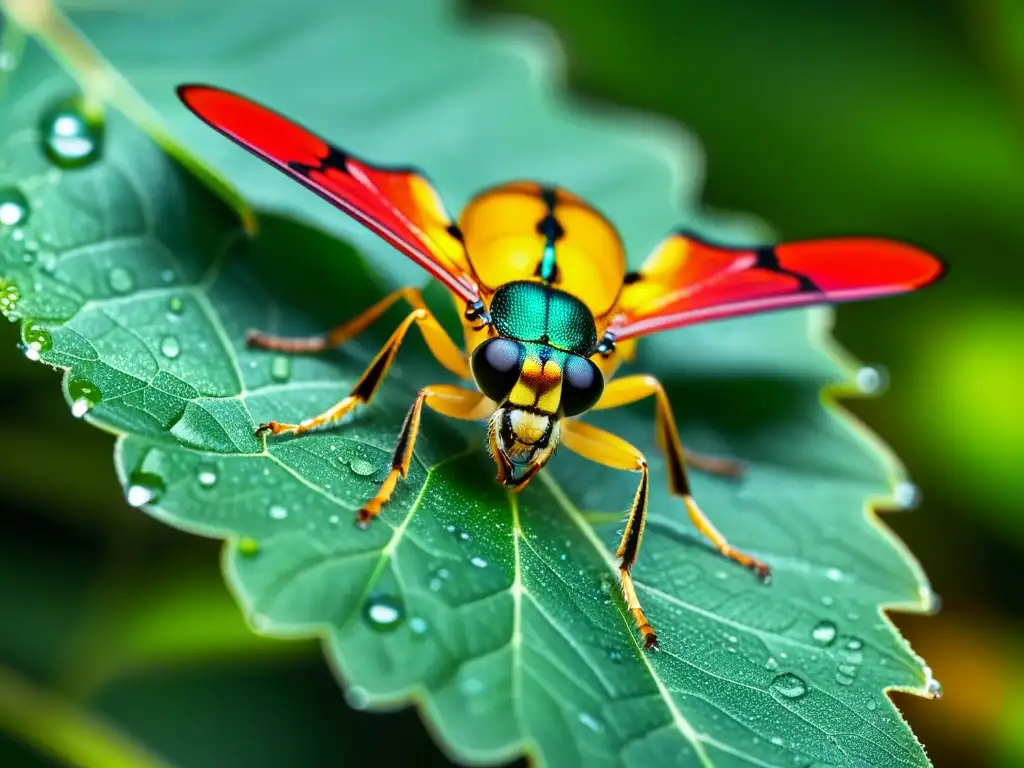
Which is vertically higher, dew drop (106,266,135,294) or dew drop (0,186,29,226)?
dew drop (0,186,29,226)

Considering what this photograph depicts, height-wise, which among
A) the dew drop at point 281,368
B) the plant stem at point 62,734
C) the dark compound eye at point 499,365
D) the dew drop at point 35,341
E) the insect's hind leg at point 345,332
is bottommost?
the plant stem at point 62,734

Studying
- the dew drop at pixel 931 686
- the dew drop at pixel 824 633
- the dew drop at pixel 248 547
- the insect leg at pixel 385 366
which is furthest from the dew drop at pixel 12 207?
the dew drop at pixel 931 686

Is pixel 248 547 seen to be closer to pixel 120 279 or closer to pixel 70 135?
pixel 120 279

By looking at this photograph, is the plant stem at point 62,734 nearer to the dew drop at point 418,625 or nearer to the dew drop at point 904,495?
the dew drop at point 418,625

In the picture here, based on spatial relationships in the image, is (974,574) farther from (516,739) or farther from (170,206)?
(170,206)

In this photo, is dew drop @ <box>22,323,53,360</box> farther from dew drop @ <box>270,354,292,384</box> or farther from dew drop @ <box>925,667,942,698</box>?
dew drop @ <box>925,667,942,698</box>

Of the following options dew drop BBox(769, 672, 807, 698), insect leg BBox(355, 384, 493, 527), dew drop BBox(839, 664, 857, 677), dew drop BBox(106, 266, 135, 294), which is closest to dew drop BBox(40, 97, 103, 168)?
dew drop BBox(106, 266, 135, 294)
